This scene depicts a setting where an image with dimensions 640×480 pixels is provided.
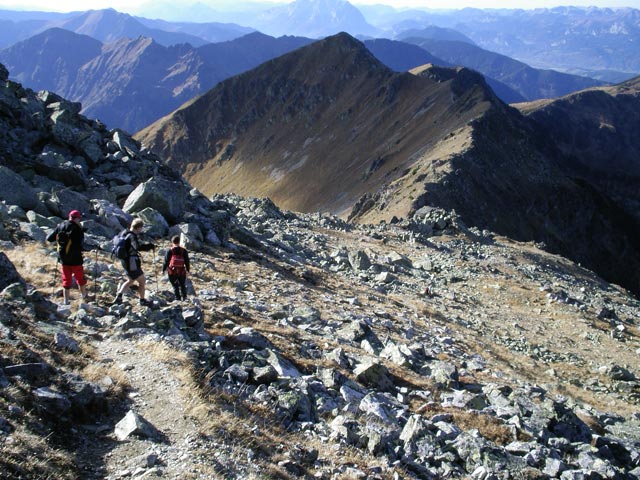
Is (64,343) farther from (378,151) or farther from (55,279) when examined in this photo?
(378,151)

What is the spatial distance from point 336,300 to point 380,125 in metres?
97.4

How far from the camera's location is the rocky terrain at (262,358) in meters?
7.41

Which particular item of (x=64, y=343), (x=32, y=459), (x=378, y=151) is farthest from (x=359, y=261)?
(x=378, y=151)

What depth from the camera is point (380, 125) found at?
11244cm

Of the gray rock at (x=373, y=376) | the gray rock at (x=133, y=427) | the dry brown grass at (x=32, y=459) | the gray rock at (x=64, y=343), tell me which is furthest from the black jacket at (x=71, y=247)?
the gray rock at (x=373, y=376)

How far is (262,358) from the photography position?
1068 cm

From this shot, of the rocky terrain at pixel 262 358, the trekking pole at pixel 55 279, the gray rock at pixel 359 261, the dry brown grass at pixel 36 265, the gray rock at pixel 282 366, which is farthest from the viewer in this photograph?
the gray rock at pixel 359 261

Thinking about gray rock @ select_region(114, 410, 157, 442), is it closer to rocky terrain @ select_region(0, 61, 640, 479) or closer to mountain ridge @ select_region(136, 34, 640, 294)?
rocky terrain @ select_region(0, 61, 640, 479)

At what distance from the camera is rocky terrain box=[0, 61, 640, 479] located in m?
7.41

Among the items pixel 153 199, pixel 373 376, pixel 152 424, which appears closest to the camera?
pixel 152 424

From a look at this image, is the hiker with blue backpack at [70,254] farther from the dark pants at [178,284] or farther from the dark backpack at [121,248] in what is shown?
the dark pants at [178,284]

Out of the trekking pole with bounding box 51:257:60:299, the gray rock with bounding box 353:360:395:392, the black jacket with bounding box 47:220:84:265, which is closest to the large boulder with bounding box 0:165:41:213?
the trekking pole with bounding box 51:257:60:299

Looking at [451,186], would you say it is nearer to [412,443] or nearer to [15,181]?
[15,181]

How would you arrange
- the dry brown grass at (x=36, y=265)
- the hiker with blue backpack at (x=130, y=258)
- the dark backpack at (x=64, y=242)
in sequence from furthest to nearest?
the dry brown grass at (x=36, y=265)
the hiker with blue backpack at (x=130, y=258)
the dark backpack at (x=64, y=242)
